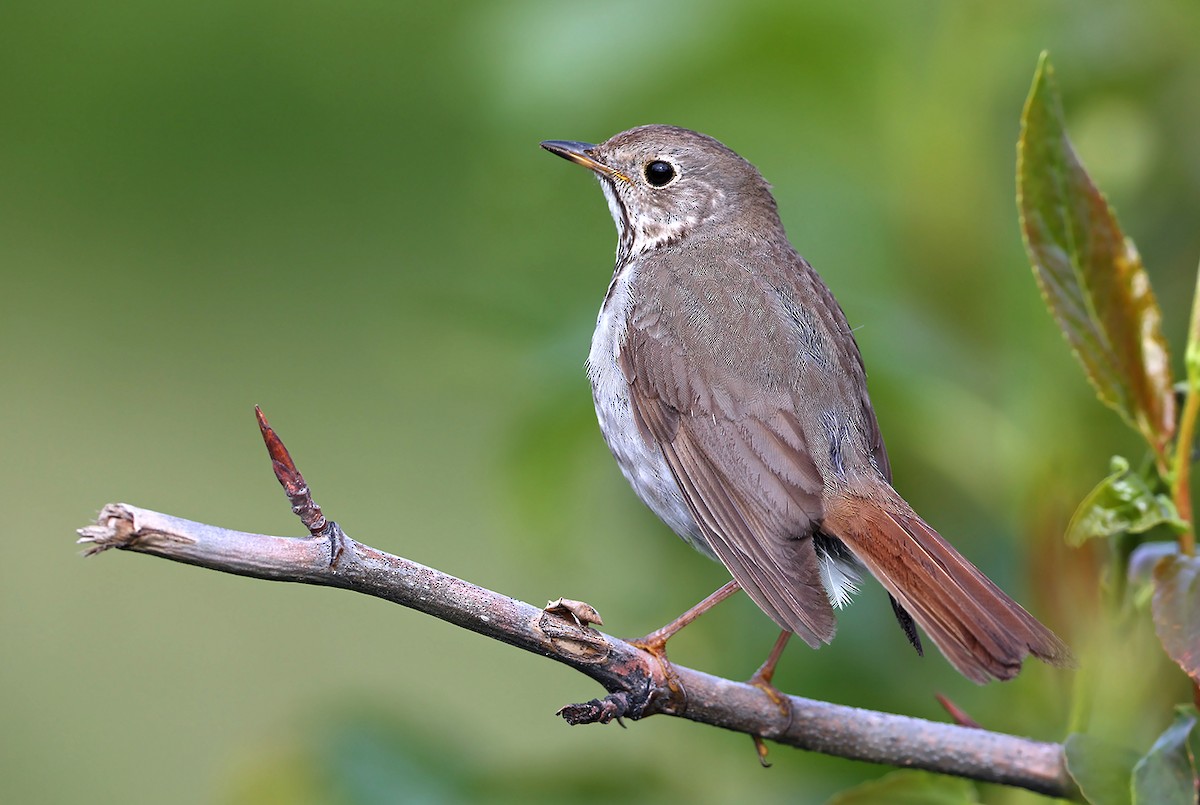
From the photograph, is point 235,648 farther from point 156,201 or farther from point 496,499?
point 496,499

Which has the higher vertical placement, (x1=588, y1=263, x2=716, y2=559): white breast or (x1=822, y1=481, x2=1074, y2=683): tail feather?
(x1=588, y1=263, x2=716, y2=559): white breast

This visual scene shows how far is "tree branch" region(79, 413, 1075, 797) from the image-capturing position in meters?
1.76

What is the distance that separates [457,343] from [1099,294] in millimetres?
1776

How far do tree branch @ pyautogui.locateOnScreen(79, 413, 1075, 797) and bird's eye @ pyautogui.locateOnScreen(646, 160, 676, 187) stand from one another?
1687 millimetres

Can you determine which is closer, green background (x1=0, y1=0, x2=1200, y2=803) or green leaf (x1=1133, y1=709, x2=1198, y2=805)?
green leaf (x1=1133, y1=709, x2=1198, y2=805)

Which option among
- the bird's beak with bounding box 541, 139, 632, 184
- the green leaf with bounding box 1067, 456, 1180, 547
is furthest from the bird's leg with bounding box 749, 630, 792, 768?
the bird's beak with bounding box 541, 139, 632, 184

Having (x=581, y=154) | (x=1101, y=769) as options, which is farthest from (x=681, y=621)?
(x=581, y=154)

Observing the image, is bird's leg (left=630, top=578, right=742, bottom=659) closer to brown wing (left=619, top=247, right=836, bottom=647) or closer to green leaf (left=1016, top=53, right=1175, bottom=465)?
brown wing (left=619, top=247, right=836, bottom=647)

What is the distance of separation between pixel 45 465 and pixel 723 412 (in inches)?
219

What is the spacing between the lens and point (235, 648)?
712 centimetres

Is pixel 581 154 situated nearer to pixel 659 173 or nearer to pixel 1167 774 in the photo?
pixel 659 173

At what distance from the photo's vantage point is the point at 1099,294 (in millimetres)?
2260

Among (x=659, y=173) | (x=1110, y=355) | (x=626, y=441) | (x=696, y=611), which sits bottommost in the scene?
(x=696, y=611)

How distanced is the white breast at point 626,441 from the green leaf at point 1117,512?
0.93 m
